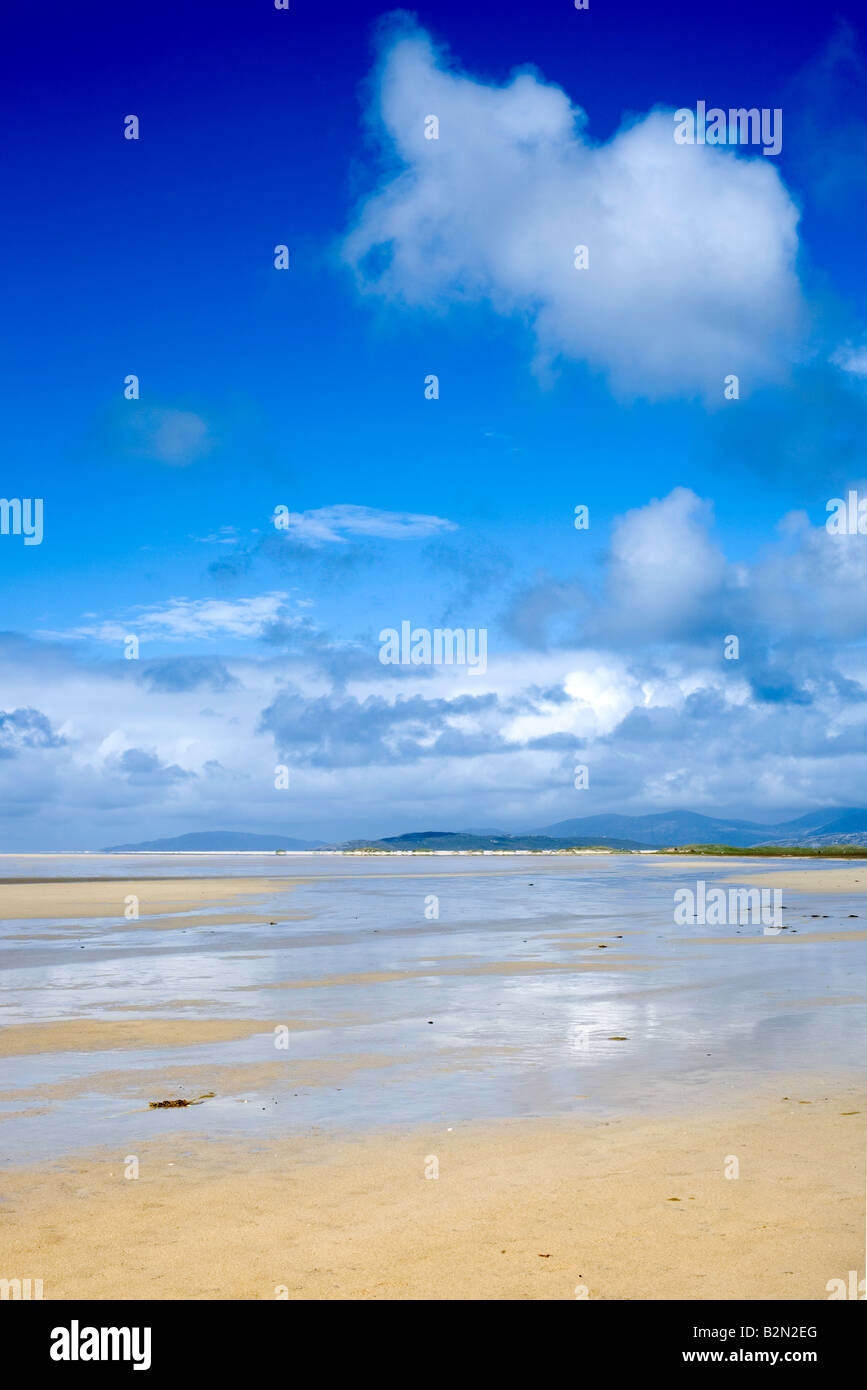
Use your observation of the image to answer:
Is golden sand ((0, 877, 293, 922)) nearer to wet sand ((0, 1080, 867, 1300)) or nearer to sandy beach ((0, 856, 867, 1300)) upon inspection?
sandy beach ((0, 856, 867, 1300))

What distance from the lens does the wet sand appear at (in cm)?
776

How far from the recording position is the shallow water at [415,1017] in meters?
13.1

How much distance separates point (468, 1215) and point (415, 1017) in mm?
10613

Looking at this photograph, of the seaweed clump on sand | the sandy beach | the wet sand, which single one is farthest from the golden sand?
the wet sand

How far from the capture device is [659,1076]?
14508 millimetres

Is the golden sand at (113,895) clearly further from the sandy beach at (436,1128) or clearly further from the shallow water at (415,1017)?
the sandy beach at (436,1128)

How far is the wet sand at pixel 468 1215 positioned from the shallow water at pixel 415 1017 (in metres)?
1.18

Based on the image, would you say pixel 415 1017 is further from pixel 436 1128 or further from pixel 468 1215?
pixel 468 1215

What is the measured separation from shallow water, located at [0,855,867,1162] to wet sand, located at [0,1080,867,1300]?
1.18 metres

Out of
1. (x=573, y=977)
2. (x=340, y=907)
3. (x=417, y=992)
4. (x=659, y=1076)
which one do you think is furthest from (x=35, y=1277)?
(x=340, y=907)

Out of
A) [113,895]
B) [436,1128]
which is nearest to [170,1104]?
[436,1128]

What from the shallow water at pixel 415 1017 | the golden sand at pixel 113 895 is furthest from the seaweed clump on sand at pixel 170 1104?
the golden sand at pixel 113 895

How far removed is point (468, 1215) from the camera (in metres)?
9.10

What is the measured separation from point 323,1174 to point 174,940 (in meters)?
26.1
